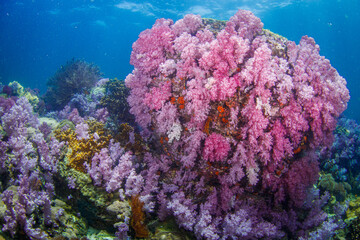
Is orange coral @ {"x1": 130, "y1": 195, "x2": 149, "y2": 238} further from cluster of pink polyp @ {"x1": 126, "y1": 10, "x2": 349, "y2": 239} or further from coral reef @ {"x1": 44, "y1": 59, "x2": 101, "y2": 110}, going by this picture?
coral reef @ {"x1": 44, "y1": 59, "x2": 101, "y2": 110}

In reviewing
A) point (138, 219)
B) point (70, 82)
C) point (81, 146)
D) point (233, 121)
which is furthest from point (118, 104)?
point (233, 121)

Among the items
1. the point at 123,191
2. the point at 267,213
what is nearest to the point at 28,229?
the point at 123,191

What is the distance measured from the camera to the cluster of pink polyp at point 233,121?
3.64 metres

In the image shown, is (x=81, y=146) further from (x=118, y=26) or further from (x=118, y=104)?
(x=118, y=26)

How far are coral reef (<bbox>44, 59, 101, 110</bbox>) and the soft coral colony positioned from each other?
6151mm

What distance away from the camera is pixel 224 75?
371cm

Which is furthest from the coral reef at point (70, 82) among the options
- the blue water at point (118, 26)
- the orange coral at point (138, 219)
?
the orange coral at point (138, 219)

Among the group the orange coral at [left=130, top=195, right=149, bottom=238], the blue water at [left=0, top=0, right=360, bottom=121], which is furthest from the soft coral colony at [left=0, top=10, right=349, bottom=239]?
the blue water at [left=0, top=0, right=360, bottom=121]

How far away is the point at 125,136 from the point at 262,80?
3695mm

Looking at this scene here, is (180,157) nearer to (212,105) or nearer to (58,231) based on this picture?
(212,105)

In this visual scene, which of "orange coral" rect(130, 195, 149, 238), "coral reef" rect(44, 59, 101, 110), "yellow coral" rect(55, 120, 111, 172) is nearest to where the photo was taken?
"orange coral" rect(130, 195, 149, 238)

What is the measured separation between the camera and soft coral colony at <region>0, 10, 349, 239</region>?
3.60m

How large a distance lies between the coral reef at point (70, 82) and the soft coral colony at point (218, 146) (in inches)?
242

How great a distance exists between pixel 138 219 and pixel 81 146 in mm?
2345
